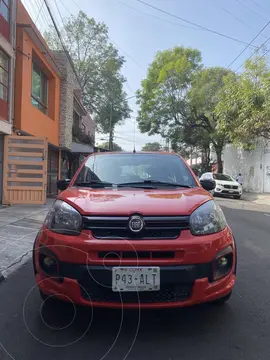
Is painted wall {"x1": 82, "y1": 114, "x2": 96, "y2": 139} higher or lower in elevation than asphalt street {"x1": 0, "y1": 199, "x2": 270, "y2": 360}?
higher

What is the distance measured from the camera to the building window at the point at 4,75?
1139 centimetres

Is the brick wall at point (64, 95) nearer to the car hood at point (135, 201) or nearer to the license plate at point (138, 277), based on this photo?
the car hood at point (135, 201)

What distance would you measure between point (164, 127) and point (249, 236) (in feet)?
87.0

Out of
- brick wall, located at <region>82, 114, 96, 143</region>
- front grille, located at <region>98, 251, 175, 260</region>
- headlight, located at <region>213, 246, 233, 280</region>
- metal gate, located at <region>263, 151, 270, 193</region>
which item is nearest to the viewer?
front grille, located at <region>98, 251, 175, 260</region>

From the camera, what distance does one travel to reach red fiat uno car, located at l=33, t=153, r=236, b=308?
9.10 feet

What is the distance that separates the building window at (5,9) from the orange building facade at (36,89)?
20.8 inches

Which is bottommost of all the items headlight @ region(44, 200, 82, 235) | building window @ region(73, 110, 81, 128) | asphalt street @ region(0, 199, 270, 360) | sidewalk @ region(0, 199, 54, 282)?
asphalt street @ region(0, 199, 270, 360)

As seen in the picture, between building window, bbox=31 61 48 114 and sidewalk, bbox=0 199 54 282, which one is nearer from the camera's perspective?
sidewalk, bbox=0 199 54 282

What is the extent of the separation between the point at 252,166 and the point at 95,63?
61.1ft

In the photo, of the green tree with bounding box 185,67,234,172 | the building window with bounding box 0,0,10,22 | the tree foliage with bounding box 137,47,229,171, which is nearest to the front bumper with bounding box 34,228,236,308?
the building window with bounding box 0,0,10,22

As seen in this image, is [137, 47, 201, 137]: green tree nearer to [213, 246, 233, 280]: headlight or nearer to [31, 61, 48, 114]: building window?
[31, 61, 48, 114]: building window

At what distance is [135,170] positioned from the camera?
432 cm

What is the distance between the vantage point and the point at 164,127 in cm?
3341

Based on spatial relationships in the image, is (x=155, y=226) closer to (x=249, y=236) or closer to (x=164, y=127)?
(x=249, y=236)
